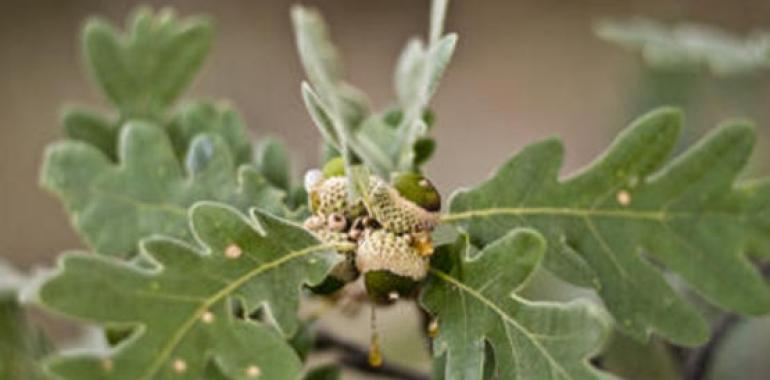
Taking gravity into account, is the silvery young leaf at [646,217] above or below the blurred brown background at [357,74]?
above

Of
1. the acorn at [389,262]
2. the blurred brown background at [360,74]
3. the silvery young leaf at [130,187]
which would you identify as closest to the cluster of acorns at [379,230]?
the acorn at [389,262]

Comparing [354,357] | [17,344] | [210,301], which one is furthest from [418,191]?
[17,344]

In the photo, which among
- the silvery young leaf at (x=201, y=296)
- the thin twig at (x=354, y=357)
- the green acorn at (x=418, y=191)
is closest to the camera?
the silvery young leaf at (x=201, y=296)

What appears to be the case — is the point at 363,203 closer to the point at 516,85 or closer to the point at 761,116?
the point at 761,116

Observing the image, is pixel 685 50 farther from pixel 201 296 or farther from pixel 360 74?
pixel 360 74

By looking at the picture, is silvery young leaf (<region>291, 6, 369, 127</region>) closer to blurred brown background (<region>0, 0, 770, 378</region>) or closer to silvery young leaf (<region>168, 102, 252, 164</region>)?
silvery young leaf (<region>168, 102, 252, 164</region>)

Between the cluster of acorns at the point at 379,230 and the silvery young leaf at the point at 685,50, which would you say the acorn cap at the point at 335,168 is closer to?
the cluster of acorns at the point at 379,230

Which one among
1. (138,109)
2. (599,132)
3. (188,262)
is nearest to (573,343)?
(188,262)

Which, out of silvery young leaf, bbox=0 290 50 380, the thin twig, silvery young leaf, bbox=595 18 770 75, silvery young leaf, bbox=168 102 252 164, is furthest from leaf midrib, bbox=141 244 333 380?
silvery young leaf, bbox=595 18 770 75
